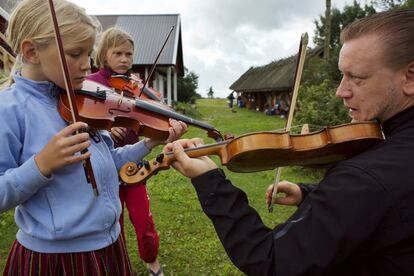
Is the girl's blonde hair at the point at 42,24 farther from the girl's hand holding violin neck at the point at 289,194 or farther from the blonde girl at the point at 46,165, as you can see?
the girl's hand holding violin neck at the point at 289,194

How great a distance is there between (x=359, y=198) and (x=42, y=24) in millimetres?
1401

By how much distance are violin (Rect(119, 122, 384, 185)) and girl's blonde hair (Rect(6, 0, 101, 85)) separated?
666 millimetres

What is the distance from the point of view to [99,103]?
2344 millimetres

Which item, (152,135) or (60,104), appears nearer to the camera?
(60,104)

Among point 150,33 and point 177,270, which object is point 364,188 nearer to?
point 177,270

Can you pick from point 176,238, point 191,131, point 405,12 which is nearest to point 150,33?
point 191,131

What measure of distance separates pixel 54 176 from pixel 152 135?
3.26ft

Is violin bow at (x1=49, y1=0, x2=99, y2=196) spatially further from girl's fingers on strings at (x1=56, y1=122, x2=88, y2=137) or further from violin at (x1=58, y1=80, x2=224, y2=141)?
violin at (x1=58, y1=80, x2=224, y2=141)

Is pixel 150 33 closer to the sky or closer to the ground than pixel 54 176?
closer to the sky

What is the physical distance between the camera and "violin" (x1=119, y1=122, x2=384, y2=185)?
1402 mm

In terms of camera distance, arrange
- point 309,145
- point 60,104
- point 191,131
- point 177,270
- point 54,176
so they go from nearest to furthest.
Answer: point 309,145
point 54,176
point 60,104
point 177,270
point 191,131

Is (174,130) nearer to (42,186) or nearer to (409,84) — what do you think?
(42,186)

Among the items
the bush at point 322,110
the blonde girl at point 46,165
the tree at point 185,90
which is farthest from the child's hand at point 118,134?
the tree at point 185,90

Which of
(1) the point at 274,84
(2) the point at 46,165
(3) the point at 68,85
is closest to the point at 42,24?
Answer: (3) the point at 68,85
